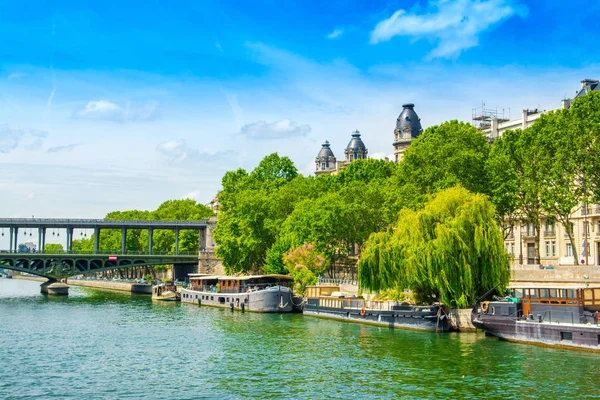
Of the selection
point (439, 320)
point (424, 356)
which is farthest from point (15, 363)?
point (439, 320)

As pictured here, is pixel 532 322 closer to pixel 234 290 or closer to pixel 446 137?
pixel 446 137

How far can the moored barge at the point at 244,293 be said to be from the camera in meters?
81.8

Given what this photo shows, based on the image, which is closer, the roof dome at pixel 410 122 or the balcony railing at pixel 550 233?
Answer: the balcony railing at pixel 550 233

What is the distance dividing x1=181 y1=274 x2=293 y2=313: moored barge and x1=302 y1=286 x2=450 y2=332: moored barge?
3612 millimetres

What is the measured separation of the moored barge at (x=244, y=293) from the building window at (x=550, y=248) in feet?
102

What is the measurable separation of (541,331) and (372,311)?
58.2ft

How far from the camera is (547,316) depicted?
52000 mm

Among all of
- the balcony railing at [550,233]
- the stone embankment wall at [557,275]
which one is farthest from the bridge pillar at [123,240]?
the stone embankment wall at [557,275]

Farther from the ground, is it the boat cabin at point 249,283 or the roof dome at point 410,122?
the roof dome at point 410,122

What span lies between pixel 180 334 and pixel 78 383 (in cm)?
2165

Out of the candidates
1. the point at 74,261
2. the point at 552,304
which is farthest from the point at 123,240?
the point at 552,304

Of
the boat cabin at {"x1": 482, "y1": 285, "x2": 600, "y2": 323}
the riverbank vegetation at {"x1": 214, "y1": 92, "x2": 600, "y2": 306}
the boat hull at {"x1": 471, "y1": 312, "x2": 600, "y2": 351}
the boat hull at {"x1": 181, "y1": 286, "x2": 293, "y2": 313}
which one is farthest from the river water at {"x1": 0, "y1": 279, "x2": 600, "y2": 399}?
the boat hull at {"x1": 181, "y1": 286, "x2": 293, "y2": 313}

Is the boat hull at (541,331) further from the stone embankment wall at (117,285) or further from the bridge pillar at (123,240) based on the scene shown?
the stone embankment wall at (117,285)

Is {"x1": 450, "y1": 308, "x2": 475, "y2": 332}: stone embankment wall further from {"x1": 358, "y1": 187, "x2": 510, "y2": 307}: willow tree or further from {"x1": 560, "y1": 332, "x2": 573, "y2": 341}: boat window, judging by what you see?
{"x1": 560, "y1": 332, "x2": 573, "y2": 341}: boat window
